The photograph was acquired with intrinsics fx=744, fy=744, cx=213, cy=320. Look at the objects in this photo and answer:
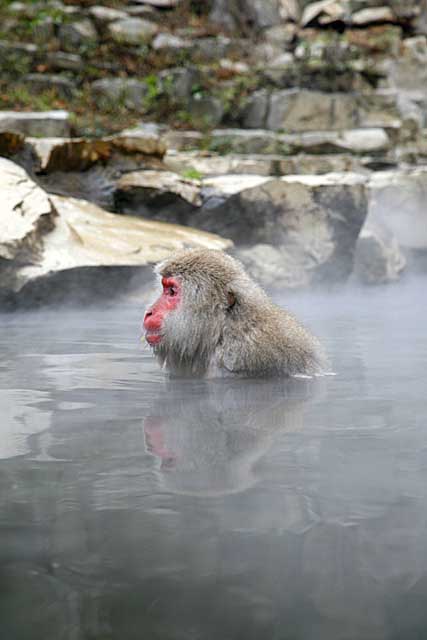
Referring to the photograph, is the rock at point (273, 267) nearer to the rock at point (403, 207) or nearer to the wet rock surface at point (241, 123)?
the wet rock surface at point (241, 123)

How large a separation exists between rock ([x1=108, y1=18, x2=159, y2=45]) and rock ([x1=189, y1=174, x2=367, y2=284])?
11.7 m

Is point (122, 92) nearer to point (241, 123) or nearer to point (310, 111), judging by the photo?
point (241, 123)

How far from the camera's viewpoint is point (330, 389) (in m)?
3.60

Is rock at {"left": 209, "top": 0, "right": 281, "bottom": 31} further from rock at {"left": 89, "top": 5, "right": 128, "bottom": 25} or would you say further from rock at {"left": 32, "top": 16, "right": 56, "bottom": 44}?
rock at {"left": 32, "top": 16, "right": 56, "bottom": 44}

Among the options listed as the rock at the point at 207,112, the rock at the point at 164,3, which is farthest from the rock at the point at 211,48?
the rock at the point at 207,112

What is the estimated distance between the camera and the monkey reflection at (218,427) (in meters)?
2.04

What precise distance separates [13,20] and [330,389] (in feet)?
61.6

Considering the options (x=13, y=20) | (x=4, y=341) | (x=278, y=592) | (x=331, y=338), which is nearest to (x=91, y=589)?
(x=278, y=592)

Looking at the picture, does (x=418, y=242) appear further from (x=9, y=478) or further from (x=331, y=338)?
(x=9, y=478)

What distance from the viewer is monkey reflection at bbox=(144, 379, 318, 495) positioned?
204cm

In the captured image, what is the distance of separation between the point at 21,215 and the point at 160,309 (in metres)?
3.80

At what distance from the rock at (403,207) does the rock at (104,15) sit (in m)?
11.3

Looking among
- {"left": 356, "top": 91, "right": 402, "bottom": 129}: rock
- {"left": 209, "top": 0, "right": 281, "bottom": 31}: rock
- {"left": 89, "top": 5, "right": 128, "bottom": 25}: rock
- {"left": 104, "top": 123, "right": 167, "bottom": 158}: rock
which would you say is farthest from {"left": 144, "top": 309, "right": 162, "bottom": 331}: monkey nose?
{"left": 209, "top": 0, "right": 281, "bottom": 31}: rock

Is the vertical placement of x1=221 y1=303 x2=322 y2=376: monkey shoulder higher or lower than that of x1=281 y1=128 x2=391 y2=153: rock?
lower
